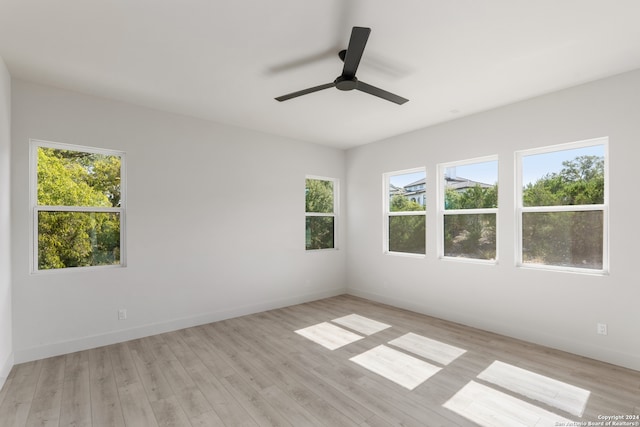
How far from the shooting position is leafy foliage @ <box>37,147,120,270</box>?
3293mm

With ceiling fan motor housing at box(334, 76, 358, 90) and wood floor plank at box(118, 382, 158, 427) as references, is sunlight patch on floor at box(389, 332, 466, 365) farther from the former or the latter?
ceiling fan motor housing at box(334, 76, 358, 90)

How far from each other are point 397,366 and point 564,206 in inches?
99.8

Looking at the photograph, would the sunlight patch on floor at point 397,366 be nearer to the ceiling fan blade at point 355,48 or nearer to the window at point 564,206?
the window at point 564,206

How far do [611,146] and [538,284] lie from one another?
159cm

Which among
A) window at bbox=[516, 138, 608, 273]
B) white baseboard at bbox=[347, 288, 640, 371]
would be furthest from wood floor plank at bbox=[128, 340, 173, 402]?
window at bbox=[516, 138, 608, 273]

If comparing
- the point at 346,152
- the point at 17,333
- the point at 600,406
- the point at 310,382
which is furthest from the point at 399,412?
the point at 346,152

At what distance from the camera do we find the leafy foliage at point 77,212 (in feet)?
10.8

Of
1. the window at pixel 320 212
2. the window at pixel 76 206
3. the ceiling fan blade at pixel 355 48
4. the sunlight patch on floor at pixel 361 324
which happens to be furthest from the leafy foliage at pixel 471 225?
the window at pixel 76 206

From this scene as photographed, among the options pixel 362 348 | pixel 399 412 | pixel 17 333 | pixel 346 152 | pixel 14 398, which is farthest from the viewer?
pixel 346 152

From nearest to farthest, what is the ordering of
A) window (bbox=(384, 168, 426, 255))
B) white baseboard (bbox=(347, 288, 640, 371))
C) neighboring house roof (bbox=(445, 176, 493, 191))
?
white baseboard (bbox=(347, 288, 640, 371)) → neighboring house roof (bbox=(445, 176, 493, 191)) → window (bbox=(384, 168, 426, 255))

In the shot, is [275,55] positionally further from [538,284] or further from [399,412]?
[538,284]

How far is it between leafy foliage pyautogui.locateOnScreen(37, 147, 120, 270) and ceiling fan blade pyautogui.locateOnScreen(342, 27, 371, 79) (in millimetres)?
2990

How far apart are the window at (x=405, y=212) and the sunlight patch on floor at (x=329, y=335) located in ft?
5.91

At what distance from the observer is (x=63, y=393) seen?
8.40 ft
